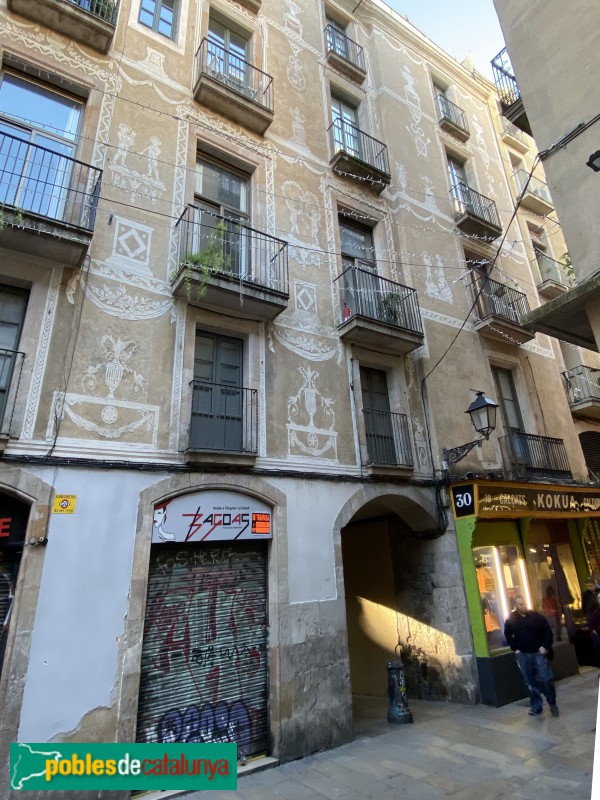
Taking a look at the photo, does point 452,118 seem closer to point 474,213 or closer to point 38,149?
point 474,213

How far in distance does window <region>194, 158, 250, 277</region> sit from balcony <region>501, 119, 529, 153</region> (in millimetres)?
12514

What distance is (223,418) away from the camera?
24.6 feet

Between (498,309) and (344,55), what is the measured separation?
8354mm

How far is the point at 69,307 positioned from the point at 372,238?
298 inches

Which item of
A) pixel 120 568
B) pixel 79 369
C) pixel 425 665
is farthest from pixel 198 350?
pixel 425 665

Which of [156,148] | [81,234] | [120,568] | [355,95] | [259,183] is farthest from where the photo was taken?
[355,95]

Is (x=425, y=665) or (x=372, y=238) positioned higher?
(x=372, y=238)

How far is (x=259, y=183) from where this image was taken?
9438mm

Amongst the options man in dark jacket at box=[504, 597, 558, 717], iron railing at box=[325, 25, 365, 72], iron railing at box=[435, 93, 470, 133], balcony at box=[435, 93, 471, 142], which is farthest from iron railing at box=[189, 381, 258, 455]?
iron railing at box=[435, 93, 470, 133]

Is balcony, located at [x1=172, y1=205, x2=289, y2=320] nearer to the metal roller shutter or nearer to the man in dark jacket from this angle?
the metal roller shutter

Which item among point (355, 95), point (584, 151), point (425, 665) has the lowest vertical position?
point (425, 665)

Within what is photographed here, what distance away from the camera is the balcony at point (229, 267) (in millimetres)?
7324

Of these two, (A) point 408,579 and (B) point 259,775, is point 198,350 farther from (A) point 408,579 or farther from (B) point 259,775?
(A) point 408,579

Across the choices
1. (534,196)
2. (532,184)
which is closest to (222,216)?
(534,196)
